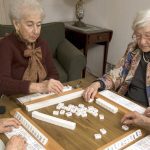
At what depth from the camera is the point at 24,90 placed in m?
1.42

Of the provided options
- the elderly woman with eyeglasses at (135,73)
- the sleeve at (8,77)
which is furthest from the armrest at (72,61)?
the sleeve at (8,77)

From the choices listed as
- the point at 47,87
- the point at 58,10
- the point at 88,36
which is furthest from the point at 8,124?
the point at 58,10

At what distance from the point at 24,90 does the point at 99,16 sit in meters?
2.43

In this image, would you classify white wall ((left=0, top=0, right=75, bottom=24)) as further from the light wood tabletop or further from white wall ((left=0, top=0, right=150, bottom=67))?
the light wood tabletop

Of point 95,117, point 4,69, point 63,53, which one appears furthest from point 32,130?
point 63,53

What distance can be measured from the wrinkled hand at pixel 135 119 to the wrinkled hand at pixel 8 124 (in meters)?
0.54

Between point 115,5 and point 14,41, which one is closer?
point 14,41

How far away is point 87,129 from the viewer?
3.76 ft

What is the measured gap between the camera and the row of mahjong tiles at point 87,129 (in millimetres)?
1047

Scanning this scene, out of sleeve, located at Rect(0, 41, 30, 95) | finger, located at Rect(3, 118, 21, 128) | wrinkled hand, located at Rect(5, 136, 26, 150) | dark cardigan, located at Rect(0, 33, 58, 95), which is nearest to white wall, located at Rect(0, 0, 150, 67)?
dark cardigan, located at Rect(0, 33, 58, 95)

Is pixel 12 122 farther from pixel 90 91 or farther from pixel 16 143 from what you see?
pixel 90 91

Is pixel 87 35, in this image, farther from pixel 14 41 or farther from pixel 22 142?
pixel 22 142

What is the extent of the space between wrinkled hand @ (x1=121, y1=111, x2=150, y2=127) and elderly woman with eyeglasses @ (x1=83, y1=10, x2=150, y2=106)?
31cm

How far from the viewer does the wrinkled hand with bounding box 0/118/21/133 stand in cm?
110
